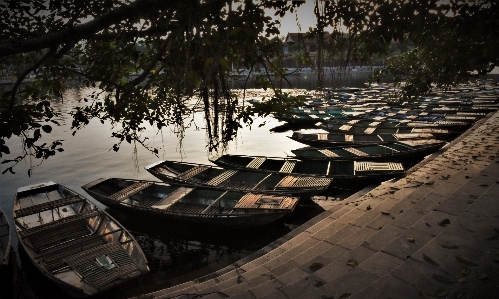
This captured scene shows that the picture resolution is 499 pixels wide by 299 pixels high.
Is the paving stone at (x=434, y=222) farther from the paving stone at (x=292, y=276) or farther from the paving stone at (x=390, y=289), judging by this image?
the paving stone at (x=292, y=276)

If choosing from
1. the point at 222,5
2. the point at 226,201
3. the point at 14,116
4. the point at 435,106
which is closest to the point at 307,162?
the point at 226,201

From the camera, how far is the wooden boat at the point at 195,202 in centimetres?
834

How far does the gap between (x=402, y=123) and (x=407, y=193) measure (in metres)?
13.1

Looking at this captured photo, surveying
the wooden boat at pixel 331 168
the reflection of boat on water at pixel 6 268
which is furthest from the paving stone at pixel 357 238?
the reflection of boat on water at pixel 6 268

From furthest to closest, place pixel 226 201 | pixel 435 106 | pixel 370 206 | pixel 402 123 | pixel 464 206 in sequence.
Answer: pixel 435 106
pixel 402 123
pixel 226 201
pixel 370 206
pixel 464 206

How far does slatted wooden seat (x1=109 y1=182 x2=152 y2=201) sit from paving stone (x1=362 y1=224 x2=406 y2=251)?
748 centimetres

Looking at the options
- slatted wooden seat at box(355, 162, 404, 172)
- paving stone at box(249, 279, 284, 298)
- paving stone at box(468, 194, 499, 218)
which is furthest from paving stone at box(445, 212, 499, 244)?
slatted wooden seat at box(355, 162, 404, 172)

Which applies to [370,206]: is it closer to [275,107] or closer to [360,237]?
[360,237]

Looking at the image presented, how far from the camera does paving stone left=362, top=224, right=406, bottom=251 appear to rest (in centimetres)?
482

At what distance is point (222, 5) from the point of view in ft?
12.2

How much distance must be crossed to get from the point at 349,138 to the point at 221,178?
318 inches

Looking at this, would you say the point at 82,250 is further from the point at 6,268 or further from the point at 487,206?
the point at 487,206

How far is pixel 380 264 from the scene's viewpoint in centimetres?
404

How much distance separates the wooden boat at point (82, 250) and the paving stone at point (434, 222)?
5220 mm
